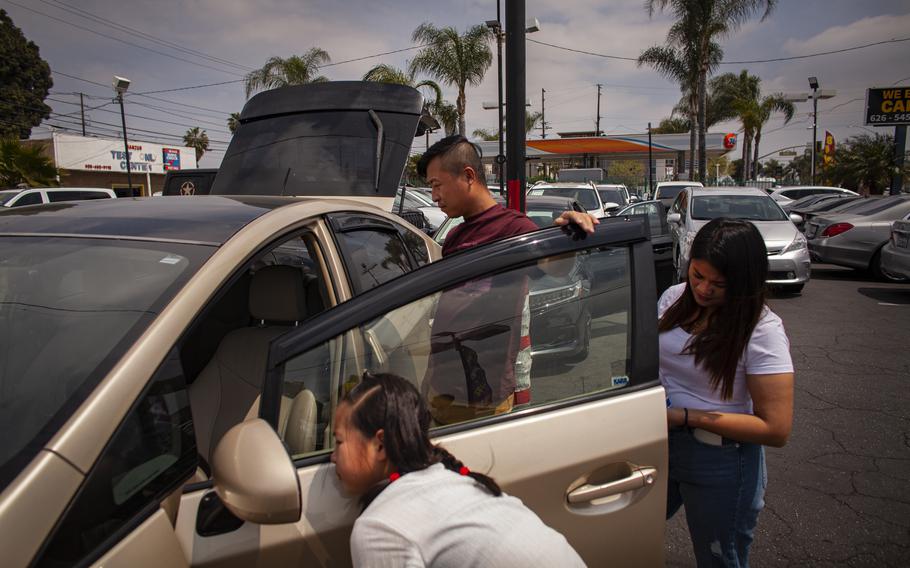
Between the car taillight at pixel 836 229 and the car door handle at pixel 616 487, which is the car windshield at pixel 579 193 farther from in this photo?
the car door handle at pixel 616 487

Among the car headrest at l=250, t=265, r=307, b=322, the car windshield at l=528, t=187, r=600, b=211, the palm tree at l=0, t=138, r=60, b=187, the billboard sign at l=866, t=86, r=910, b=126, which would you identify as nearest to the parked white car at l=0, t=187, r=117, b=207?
the palm tree at l=0, t=138, r=60, b=187

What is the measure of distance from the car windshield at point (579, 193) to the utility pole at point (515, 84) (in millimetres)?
7391

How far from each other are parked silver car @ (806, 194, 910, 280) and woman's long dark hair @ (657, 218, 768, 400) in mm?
10255

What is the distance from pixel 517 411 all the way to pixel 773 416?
78 cm

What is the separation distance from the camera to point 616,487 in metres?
1.64

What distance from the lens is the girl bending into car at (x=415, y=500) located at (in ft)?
3.80

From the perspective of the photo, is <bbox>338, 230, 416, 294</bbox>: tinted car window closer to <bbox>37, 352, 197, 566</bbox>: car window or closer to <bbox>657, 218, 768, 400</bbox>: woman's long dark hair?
<bbox>37, 352, 197, 566</bbox>: car window

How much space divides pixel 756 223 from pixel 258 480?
9.80 m

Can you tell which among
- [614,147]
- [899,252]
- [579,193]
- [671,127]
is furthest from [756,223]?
[671,127]

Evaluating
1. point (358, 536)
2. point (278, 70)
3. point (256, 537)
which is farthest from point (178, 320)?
point (278, 70)

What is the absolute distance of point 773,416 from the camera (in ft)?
5.70

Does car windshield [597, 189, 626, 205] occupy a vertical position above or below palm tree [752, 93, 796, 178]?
below

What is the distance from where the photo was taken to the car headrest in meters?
2.60

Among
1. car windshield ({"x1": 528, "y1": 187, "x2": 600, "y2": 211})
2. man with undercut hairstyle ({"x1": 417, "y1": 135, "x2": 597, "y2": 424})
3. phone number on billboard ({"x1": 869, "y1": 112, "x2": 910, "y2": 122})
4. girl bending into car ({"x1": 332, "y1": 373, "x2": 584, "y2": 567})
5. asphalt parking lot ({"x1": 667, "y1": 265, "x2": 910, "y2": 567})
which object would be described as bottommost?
asphalt parking lot ({"x1": 667, "y1": 265, "x2": 910, "y2": 567})
